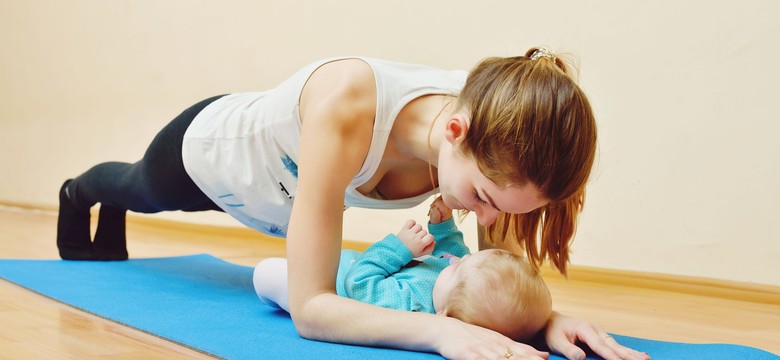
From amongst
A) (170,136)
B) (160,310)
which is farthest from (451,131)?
(170,136)

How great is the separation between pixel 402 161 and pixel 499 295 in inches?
16.1

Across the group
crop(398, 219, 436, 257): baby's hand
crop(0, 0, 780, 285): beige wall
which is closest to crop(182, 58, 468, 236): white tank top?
crop(398, 219, 436, 257): baby's hand

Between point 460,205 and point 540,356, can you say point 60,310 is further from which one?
point 540,356

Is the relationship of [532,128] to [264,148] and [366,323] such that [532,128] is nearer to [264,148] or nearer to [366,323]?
[366,323]

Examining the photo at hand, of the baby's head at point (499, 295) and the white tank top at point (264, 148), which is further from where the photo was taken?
the white tank top at point (264, 148)

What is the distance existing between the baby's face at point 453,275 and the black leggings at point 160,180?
2.63ft

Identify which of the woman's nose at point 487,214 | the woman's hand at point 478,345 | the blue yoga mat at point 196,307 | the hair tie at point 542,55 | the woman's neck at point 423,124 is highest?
the hair tie at point 542,55

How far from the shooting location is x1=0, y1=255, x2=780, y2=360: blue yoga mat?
1.26 m

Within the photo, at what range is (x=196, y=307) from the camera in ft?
5.51

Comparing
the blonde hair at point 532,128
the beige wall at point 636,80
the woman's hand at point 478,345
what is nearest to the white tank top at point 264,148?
the blonde hair at point 532,128

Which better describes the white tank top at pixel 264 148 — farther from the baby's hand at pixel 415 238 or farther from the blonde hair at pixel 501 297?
the blonde hair at pixel 501 297

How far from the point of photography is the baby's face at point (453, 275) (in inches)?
50.1

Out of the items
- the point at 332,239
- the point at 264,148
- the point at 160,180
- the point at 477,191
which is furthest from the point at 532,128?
the point at 160,180

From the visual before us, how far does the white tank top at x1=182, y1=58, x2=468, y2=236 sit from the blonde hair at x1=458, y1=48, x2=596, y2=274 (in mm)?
237
